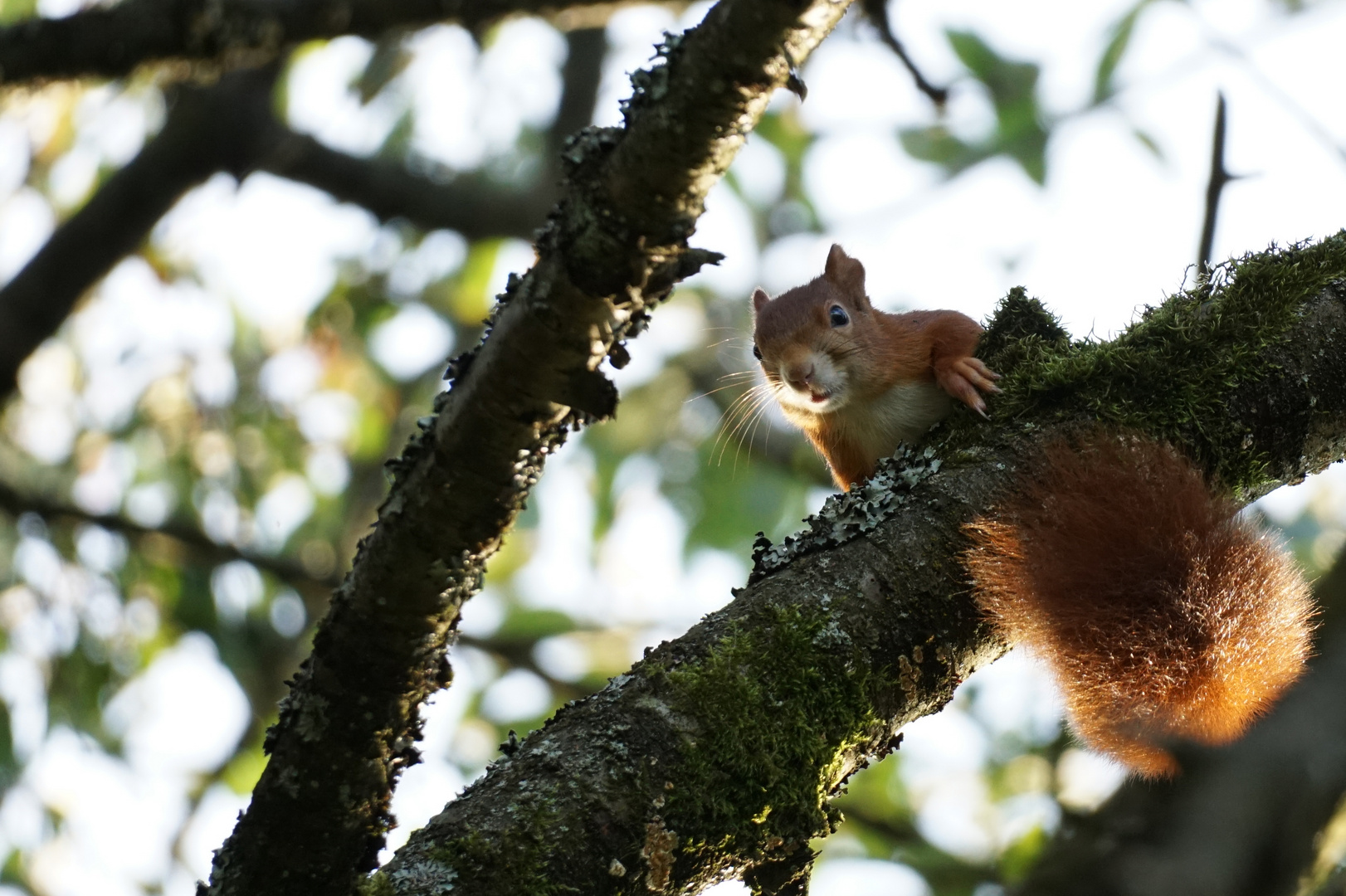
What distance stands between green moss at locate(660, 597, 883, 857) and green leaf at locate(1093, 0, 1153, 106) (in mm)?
3488

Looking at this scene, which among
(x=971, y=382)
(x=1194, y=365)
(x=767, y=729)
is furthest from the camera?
(x=971, y=382)

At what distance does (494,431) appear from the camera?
1461mm

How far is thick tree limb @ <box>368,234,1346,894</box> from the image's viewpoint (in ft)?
5.41

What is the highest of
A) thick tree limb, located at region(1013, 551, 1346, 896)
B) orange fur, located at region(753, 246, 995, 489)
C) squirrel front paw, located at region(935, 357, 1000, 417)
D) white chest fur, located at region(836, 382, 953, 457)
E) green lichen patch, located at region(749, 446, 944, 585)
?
orange fur, located at region(753, 246, 995, 489)

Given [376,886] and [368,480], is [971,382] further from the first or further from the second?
[368,480]

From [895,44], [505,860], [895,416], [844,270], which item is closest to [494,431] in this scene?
[505,860]

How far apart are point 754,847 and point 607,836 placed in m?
0.23

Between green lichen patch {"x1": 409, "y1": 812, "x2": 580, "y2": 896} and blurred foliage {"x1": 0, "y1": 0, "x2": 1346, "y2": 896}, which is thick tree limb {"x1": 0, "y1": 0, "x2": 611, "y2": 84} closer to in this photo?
blurred foliage {"x1": 0, "y1": 0, "x2": 1346, "y2": 896}

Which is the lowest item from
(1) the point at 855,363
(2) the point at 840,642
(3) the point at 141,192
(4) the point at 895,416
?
(2) the point at 840,642

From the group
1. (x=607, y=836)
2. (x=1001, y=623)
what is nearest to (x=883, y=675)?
(x=1001, y=623)

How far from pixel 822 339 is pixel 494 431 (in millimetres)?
2346

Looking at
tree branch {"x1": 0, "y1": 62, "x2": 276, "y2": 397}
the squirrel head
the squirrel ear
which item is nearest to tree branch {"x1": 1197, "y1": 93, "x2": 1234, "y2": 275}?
the squirrel head

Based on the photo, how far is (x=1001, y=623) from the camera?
196cm

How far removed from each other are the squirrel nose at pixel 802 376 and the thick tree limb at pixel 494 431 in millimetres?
2047
